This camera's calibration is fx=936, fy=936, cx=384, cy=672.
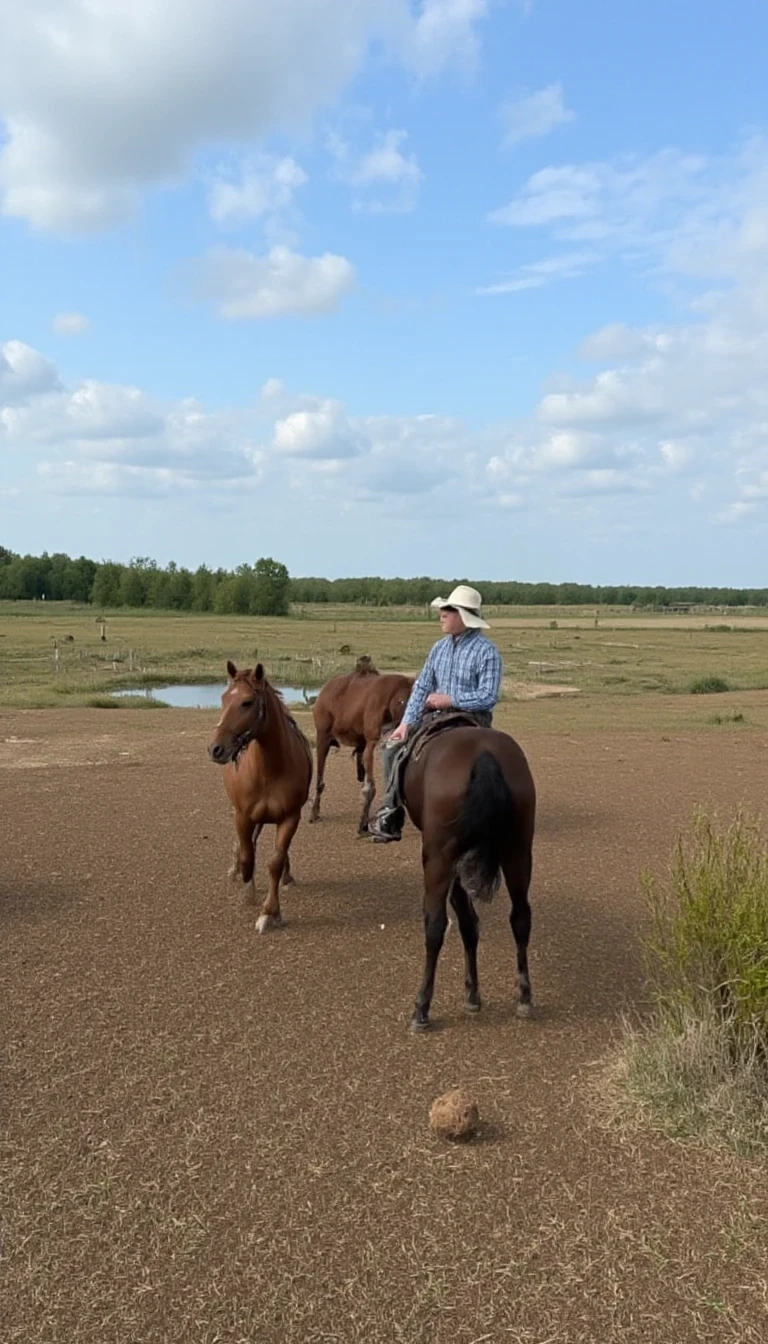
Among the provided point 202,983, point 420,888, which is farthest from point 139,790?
point 202,983

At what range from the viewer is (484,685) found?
20.7 ft

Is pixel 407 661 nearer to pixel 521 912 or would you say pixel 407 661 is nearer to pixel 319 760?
pixel 319 760

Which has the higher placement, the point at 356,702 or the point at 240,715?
the point at 240,715

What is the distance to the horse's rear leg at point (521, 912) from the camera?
5215 mm

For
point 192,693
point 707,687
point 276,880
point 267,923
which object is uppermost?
point 276,880

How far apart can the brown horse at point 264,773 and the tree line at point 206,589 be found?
101 metres

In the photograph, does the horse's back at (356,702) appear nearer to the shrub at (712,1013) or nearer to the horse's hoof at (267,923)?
the horse's hoof at (267,923)

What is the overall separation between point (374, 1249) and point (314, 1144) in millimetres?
Result: 752

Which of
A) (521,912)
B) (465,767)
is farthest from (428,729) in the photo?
(521,912)

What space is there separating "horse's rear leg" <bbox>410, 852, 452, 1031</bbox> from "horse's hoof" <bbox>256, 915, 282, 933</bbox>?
1.99 meters

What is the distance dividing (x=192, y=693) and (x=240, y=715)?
27426mm

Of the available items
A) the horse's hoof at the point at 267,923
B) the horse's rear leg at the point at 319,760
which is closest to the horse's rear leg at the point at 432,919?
the horse's hoof at the point at 267,923

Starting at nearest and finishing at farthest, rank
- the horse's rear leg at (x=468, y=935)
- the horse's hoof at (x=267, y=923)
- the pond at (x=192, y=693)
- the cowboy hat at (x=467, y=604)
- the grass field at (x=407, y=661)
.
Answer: the horse's rear leg at (x=468, y=935) < the cowboy hat at (x=467, y=604) < the horse's hoof at (x=267, y=923) < the grass field at (x=407, y=661) < the pond at (x=192, y=693)

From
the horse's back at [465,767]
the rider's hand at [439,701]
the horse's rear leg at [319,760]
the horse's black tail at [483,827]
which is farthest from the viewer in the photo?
the horse's rear leg at [319,760]
